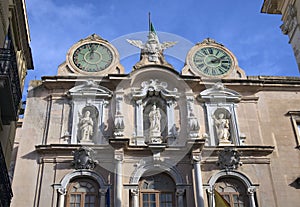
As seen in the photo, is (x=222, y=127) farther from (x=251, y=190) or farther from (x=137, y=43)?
(x=137, y=43)

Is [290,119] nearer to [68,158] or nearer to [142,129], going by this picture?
[142,129]

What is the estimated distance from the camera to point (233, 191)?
15961 mm

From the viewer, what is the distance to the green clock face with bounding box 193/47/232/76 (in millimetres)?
18922

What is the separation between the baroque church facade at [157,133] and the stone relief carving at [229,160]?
1.5 inches

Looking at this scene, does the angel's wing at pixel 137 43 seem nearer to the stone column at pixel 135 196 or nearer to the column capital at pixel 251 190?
the stone column at pixel 135 196

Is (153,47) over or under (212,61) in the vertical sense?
A: over

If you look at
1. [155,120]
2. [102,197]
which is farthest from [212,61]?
[102,197]

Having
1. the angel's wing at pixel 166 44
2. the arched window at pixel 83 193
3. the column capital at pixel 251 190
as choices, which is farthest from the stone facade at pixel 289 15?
the arched window at pixel 83 193

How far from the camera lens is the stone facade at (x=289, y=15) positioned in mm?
13734

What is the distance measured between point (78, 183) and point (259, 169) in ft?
22.8

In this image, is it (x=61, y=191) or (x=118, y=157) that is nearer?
(x=61, y=191)

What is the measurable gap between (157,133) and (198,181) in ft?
8.57

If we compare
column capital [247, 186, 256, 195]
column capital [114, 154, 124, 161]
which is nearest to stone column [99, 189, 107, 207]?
column capital [114, 154, 124, 161]

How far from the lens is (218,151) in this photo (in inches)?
645
